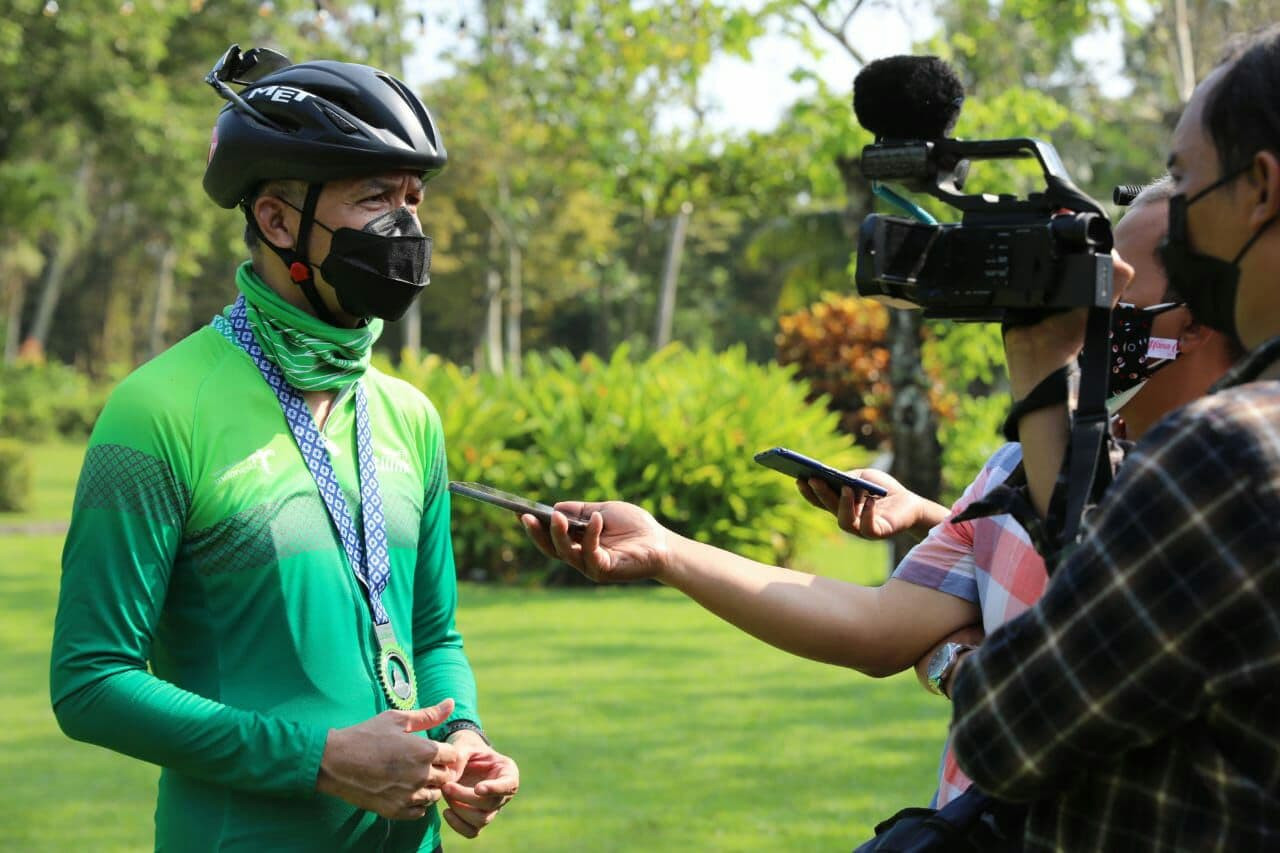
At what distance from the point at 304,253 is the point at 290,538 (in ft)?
1.94

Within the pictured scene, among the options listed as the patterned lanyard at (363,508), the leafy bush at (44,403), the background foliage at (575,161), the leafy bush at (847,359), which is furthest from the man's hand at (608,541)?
the leafy bush at (44,403)

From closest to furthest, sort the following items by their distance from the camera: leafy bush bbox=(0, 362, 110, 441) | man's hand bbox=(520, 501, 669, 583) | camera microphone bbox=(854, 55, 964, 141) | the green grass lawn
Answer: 1. camera microphone bbox=(854, 55, 964, 141)
2. man's hand bbox=(520, 501, 669, 583)
3. the green grass lawn
4. leafy bush bbox=(0, 362, 110, 441)

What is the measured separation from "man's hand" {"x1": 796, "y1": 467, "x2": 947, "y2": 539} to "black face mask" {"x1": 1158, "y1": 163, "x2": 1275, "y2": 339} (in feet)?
3.21

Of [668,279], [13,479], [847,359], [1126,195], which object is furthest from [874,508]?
[668,279]

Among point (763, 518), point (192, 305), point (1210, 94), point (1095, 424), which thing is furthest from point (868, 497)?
point (192, 305)

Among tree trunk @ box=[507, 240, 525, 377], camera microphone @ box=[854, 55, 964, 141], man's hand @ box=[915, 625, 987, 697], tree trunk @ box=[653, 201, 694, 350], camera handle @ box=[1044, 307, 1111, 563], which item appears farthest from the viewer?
tree trunk @ box=[653, 201, 694, 350]

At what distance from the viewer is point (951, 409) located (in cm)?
1980

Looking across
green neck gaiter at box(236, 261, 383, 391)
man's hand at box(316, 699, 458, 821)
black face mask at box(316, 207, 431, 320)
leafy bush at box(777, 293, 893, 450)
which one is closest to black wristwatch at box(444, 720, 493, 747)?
man's hand at box(316, 699, 458, 821)

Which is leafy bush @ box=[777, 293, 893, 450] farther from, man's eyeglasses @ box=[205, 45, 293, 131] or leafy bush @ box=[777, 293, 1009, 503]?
man's eyeglasses @ box=[205, 45, 293, 131]

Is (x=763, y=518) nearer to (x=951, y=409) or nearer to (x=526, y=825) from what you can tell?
(x=951, y=409)

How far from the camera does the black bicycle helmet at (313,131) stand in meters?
2.79

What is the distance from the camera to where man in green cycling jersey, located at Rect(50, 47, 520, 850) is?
249 centimetres

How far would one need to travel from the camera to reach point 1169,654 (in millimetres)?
1593

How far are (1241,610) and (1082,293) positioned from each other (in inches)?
18.5
